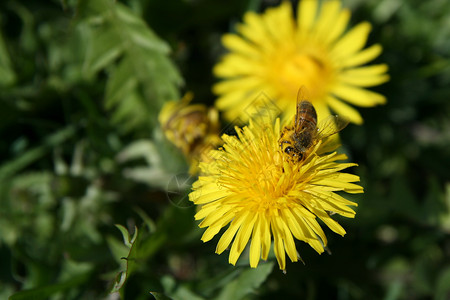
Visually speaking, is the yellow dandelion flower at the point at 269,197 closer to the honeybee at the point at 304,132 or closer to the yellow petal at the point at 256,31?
the honeybee at the point at 304,132

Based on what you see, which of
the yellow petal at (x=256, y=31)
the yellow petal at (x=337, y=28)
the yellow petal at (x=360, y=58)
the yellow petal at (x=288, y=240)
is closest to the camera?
the yellow petal at (x=288, y=240)

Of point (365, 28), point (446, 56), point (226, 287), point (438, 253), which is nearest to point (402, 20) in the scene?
point (446, 56)

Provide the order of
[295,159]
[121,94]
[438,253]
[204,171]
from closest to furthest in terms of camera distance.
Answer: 1. [295,159]
2. [204,171]
3. [121,94]
4. [438,253]

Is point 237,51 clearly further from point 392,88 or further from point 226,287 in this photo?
point 226,287

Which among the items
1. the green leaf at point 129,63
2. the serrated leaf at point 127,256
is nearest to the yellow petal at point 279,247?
the serrated leaf at point 127,256

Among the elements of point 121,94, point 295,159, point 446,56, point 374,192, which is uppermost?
point 446,56

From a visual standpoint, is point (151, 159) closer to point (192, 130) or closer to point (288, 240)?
point (192, 130)
